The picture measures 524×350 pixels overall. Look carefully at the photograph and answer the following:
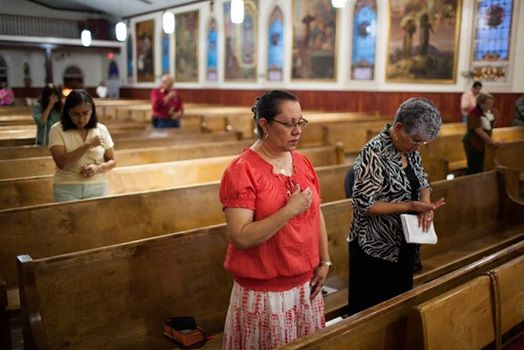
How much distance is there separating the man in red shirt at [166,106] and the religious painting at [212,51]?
8533mm

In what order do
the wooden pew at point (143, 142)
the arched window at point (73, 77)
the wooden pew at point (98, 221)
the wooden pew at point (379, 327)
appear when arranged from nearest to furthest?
the wooden pew at point (379, 327)
the wooden pew at point (98, 221)
the wooden pew at point (143, 142)
the arched window at point (73, 77)

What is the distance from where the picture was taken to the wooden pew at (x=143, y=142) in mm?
5457

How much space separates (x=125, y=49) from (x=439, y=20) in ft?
48.8

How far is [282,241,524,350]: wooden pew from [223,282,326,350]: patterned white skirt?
18 centimetres

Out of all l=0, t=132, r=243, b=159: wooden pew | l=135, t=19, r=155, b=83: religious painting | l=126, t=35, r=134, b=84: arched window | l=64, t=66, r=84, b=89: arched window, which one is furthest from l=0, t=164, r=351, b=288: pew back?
l=64, t=66, r=84, b=89: arched window

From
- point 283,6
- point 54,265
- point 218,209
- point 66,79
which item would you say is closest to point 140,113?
point 283,6

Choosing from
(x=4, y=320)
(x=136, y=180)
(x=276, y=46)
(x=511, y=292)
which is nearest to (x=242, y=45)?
(x=276, y=46)

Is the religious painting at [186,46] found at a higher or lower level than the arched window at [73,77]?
higher

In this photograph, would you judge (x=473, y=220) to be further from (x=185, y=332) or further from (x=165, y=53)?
(x=165, y=53)

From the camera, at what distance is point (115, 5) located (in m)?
20.5

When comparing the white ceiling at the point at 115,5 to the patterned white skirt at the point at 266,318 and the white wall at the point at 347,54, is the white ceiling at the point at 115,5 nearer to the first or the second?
the white wall at the point at 347,54

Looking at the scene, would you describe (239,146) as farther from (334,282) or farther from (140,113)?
(140,113)

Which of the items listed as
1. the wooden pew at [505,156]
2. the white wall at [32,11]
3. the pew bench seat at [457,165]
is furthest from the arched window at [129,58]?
the wooden pew at [505,156]

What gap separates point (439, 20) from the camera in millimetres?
10336
